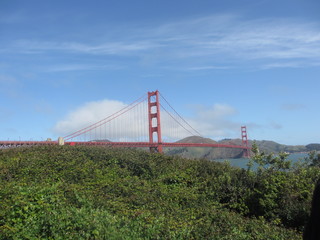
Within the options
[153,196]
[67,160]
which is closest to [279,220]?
[153,196]

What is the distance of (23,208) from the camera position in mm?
7746

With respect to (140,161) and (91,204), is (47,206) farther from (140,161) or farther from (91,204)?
(140,161)

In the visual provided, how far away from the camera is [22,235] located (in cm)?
Result: 650

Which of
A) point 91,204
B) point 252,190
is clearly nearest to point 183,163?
point 252,190

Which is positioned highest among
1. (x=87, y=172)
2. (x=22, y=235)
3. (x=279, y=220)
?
(x=87, y=172)

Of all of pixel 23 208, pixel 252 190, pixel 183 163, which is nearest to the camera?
pixel 23 208

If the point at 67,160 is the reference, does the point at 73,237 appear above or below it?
below

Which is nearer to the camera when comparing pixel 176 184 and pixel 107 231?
pixel 107 231

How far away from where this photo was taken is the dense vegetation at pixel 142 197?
7102 millimetres

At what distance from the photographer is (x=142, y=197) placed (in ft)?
33.7

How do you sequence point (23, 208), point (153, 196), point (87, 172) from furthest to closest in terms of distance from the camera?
point (87, 172), point (153, 196), point (23, 208)

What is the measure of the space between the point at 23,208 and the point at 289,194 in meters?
8.31

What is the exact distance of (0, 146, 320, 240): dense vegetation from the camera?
7102 millimetres

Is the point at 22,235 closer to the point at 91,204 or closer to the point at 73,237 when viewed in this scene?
the point at 73,237
